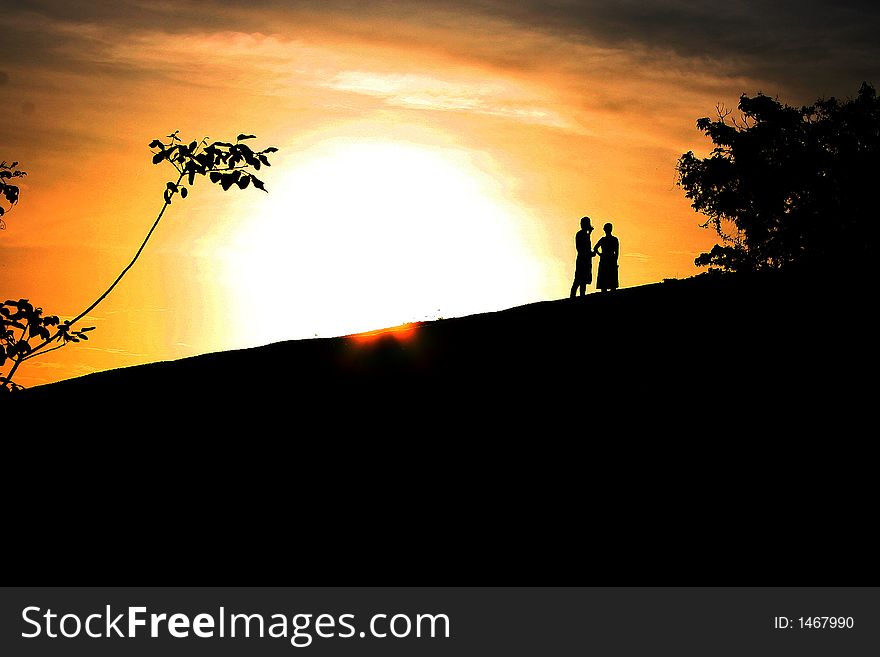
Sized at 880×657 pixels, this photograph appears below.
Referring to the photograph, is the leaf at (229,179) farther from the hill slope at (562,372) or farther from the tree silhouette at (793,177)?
the tree silhouette at (793,177)

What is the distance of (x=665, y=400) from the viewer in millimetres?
11938

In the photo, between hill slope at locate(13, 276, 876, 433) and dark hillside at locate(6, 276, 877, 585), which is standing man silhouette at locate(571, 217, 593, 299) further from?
dark hillside at locate(6, 276, 877, 585)

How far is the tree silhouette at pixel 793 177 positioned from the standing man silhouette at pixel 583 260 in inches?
868

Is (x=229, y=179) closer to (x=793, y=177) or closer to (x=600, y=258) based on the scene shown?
(x=600, y=258)

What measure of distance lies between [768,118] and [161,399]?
35216mm

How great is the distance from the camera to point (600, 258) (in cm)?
2091

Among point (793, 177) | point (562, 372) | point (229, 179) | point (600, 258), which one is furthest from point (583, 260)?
point (793, 177)

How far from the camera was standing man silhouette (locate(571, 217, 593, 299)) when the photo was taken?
20.2 m

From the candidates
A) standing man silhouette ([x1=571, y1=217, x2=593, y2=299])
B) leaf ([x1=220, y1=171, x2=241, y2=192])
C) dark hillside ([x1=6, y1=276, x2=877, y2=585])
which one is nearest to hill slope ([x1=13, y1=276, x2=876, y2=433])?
dark hillside ([x1=6, y1=276, x2=877, y2=585])

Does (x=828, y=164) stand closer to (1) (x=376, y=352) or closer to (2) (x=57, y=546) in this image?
(1) (x=376, y=352)

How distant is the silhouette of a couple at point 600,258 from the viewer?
2027 cm

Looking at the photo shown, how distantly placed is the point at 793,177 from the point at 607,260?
24179 mm

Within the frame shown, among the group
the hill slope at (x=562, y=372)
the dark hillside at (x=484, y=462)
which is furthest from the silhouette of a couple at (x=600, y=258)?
the dark hillside at (x=484, y=462)
